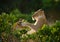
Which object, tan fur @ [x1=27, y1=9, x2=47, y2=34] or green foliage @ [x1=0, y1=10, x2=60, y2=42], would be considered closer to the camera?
green foliage @ [x1=0, y1=10, x2=60, y2=42]

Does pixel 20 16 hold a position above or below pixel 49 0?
above

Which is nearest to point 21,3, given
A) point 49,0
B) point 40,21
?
point 49,0

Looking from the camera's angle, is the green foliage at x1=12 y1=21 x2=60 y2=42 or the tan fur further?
the tan fur

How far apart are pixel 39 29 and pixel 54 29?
10 centimetres

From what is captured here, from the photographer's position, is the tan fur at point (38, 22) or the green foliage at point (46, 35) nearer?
the green foliage at point (46, 35)

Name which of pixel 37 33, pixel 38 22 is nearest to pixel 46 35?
pixel 37 33

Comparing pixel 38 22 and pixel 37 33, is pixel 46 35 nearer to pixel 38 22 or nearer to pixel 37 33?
pixel 37 33

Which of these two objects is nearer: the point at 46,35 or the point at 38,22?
the point at 46,35

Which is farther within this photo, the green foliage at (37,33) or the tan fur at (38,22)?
the tan fur at (38,22)

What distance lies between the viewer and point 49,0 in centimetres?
430

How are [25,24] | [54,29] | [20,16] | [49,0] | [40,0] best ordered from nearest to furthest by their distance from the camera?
1. [54,29]
2. [25,24]
3. [20,16]
4. [49,0]
5. [40,0]

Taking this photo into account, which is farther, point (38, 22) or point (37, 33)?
point (38, 22)

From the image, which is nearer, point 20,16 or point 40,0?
point 20,16

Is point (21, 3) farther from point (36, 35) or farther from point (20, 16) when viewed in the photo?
point (36, 35)
